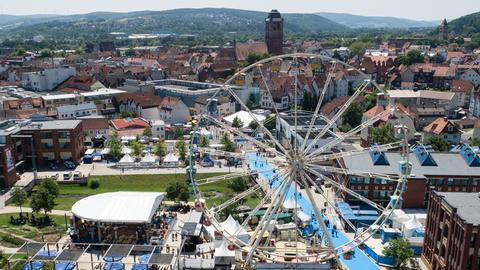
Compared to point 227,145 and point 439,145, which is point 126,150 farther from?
point 439,145

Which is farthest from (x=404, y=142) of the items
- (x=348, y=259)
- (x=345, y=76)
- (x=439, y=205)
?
(x=345, y=76)

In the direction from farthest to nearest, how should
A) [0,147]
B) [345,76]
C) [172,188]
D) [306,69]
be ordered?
[306,69] → [345,76] → [0,147] → [172,188]

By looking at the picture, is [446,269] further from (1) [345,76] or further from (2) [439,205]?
(1) [345,76]

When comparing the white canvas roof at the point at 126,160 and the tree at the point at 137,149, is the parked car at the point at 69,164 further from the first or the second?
the tree at the point at 137,149

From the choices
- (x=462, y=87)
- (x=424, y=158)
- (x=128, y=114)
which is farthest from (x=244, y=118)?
(x=462, y=87)

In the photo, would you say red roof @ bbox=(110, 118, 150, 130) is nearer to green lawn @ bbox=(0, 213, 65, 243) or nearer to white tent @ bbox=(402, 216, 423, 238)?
green lawn @ bbox=(0, 213, 65, 243)

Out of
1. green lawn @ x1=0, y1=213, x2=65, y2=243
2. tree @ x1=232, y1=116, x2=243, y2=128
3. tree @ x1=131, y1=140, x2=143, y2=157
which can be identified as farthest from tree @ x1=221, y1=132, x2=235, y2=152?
green lawn @ x1=0, y1=213, x2=65, y2=243

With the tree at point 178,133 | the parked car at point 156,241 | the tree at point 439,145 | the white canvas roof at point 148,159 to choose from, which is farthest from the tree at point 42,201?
the tree at point 439,145

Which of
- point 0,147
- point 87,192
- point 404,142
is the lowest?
point 87,192
